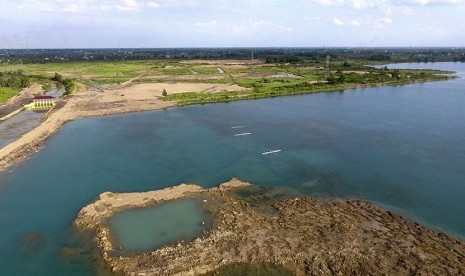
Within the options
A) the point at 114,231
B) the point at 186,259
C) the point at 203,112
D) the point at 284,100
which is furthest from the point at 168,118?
the point at 186,259

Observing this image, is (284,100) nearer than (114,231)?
No

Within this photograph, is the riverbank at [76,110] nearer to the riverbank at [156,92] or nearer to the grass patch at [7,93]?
the riverbank at [156,92]

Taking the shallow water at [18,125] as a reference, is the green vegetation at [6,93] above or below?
above

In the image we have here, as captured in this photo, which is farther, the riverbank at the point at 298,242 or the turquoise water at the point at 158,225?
the turquoise water at the point at 158,225

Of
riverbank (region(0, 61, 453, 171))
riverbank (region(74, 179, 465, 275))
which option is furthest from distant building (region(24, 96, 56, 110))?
riverbank (region(74, 179, 465, 275))

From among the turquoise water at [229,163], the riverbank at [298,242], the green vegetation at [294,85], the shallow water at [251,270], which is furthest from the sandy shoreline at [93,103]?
the shallow water at [251,270]

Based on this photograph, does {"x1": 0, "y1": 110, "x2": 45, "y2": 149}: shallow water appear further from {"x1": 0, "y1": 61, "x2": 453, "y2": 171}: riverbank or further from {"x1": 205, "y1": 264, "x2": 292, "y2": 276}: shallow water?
{"x1": 205, "y1": 264, "x2": 292, "y2": 276}: shallow water

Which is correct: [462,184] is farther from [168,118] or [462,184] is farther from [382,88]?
[382,88]

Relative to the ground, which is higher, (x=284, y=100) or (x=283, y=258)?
(x=284, y=100)
